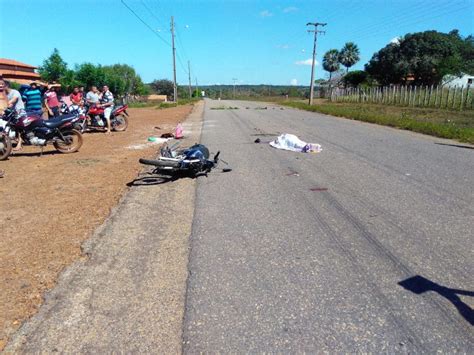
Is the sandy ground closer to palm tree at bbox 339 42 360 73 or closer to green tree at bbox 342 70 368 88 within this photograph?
green tree at bbox 342 70 368 88

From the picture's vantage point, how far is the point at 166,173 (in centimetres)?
727

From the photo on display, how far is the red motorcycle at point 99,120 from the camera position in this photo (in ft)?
47.1

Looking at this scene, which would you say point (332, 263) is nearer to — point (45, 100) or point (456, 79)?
point (45, 100)

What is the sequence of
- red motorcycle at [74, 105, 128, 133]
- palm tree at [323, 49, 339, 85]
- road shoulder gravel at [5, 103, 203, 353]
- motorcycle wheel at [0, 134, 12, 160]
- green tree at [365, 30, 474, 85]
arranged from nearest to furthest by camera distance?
road shoulder gravel at [5, 103, 203, 353], motorcycle wheel at [0, 134, 12, 160], red motorcycle at [74, 105, 128, 133], green tree at [365, 30, 474, 85], palm tree at [323, 49, 339, 85]

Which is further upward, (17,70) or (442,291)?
(17,70)

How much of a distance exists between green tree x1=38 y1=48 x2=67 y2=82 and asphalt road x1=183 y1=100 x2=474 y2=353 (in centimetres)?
5737

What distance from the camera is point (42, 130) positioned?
30.8 ft

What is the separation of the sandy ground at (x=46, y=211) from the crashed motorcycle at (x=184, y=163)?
2.50 feet

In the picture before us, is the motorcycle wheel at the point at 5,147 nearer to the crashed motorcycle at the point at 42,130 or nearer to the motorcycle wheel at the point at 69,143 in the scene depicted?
the crashed motorcycle at the point at 42,130

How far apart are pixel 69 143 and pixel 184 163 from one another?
4682mm

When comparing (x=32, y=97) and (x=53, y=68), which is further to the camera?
Result: (x=53, y=68)

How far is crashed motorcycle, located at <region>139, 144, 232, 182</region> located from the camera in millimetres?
6852

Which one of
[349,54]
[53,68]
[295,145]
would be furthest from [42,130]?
[349,54]

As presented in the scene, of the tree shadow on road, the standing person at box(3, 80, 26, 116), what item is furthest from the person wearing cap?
the tree shadow on road
